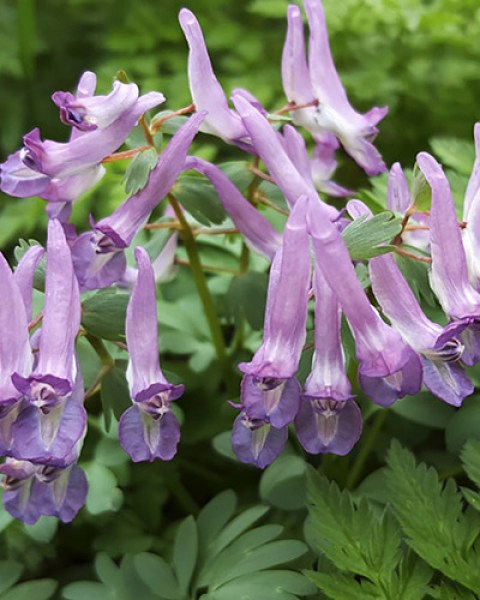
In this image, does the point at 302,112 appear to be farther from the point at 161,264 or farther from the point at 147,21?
the point at 147,21

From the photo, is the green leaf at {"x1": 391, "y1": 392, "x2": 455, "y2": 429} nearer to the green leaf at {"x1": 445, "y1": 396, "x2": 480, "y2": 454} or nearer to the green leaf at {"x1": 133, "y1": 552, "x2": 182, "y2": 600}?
the green leaf at {"x1": 445, "y1": 396, "x2": 480, "y2": 454}

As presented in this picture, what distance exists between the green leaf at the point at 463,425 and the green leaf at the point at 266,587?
0.94ft

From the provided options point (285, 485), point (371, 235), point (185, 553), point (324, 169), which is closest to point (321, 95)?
point (324, 169)

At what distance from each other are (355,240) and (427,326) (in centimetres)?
13

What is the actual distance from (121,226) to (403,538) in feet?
1.67

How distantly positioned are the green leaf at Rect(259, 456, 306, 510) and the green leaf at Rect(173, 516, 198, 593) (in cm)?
13

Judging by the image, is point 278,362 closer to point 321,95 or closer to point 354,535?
point 354,535

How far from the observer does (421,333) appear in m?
0.98

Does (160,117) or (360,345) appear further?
(160,117)

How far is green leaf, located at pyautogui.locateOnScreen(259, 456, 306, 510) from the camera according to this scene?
1197 millimetres

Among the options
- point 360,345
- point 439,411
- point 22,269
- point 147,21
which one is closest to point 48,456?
point 22,269

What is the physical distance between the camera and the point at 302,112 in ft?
4.08

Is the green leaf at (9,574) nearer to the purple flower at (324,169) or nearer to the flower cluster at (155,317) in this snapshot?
the flower cluster at (155,317)

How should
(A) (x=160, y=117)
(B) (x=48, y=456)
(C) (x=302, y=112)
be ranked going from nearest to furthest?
1. (B) (x=48, y=456)
2. (A) (x=160, y=117)
3. (C) (x=302, y=112)
